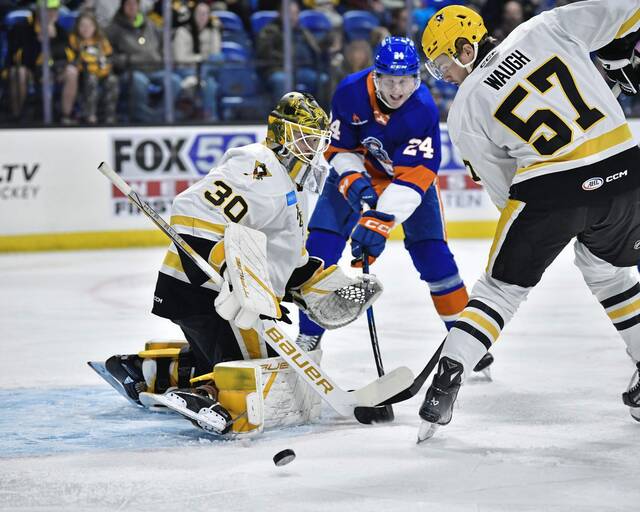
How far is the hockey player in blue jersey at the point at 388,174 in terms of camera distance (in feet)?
11.8

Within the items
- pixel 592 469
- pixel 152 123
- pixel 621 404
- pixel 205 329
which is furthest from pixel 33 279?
pixel 592 469

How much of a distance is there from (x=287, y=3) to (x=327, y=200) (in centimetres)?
399

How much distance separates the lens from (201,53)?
7.55 meters

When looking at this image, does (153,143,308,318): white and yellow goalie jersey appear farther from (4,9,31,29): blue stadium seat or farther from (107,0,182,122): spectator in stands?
(4,9,31,29): blue stadium seat

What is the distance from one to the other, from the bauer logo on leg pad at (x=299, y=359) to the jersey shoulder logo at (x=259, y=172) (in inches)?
15.7

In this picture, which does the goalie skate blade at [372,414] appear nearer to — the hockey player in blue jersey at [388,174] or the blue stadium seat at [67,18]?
the hockey player in blue jersey at [388,174]

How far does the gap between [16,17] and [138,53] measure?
79cm

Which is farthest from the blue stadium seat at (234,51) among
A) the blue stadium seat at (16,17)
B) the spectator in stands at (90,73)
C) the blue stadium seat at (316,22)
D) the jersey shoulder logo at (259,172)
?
the jersey shoulder logo at (259,172)

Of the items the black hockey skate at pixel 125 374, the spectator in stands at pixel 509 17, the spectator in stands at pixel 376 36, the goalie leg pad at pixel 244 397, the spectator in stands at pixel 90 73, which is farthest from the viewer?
the spectator in stands at pixel 509 17

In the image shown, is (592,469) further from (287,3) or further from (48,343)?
(287,3)

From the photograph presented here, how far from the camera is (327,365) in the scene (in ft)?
12.4

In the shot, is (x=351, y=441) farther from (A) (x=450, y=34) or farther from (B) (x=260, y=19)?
(B) (x=260, y=19)

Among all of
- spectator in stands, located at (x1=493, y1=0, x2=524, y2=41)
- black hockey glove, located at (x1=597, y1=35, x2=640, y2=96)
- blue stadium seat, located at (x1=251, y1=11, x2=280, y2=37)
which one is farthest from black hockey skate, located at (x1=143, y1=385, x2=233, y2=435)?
spectator in stands, located at (x1=493, y1=0, x2=524, y2=41)

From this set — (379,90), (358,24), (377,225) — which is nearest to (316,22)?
(358,24)
